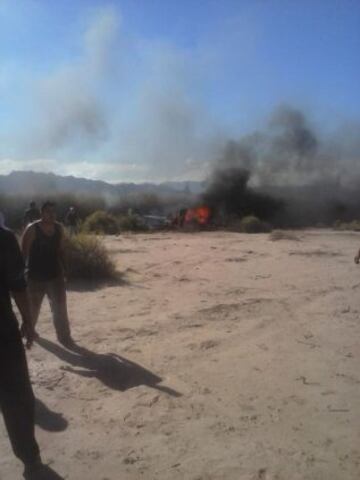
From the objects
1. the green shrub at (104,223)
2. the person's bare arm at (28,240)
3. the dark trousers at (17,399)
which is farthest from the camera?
the green shrub at (104,223)

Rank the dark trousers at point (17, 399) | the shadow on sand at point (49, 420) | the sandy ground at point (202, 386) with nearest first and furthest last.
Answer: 1. the dark trousers at point (17, 399)
2. the sandy ground at point (202, 386)
3. the shadow on sand at point (49, 420)

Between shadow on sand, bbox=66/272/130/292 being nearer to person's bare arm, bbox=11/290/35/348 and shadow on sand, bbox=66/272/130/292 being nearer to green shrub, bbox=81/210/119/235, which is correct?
person's bare arm, bbox=11/290/35/348

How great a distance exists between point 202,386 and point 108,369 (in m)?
1.06

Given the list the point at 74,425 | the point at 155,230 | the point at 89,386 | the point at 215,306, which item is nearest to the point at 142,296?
the point at 215,306

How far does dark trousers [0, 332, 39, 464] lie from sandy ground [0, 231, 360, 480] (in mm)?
256

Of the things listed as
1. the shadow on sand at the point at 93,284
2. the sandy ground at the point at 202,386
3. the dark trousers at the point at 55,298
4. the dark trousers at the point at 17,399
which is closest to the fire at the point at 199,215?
the shadow on sand at the point at 93,284

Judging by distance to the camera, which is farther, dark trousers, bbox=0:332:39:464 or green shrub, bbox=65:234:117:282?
green shrub, bbox=65:234:117:282

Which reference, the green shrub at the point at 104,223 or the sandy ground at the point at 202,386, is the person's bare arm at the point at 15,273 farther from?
the green shrub at the point at 104,223

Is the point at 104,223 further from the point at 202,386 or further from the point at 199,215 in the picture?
the point at 202,386

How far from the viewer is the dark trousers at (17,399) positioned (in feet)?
11.7

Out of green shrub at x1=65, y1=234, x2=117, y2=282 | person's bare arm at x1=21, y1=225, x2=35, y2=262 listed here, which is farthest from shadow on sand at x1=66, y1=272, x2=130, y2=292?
person's bare arm at x1=21, y1=225, x2=35, y2=262

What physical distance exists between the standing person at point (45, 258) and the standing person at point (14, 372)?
2470 millimetres

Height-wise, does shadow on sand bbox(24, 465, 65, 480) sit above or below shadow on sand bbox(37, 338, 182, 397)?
below

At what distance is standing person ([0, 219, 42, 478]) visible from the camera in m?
3.58
